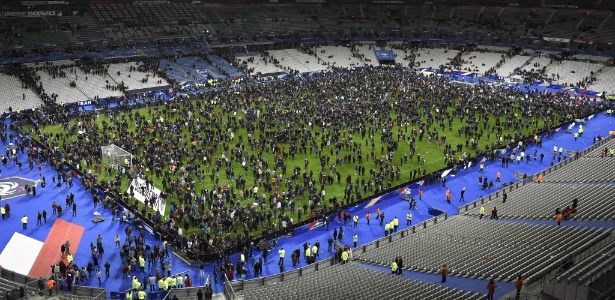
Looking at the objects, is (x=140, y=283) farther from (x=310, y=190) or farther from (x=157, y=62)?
(x=157, y=62)

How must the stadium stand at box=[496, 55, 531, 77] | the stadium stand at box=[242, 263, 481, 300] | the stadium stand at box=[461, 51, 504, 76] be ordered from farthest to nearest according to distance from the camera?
1. the stadium stand at box=[461, 51, 504, 76]
2. the stadium stand at box=[496, 55, 531, 77]
3. the stadium stand at box=[242, 263, 481, 300]

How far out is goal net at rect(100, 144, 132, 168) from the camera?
A: 36719 millimetres

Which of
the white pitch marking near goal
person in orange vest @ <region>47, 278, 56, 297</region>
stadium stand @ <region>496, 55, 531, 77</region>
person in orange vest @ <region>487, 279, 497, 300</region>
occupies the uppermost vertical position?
stadium stand @ <region>496, 55, 531, 77</region>

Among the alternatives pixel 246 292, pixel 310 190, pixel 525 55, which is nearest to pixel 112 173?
pixel 310 190

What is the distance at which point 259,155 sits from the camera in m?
39.1

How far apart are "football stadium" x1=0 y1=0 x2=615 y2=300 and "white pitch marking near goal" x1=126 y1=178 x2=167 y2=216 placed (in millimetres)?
183

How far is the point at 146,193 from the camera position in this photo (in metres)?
32.8

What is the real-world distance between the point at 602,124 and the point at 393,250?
1358 inches

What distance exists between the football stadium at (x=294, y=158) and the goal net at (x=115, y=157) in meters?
0.17

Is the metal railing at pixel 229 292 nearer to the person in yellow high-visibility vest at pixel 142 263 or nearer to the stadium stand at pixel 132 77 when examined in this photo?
the person in yellow high-visibility vest at pixel 142 263

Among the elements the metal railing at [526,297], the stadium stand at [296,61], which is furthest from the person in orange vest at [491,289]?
the stadium stand at [296,61]

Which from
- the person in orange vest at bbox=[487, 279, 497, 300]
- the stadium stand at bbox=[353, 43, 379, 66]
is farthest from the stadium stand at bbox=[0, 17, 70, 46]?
the person in orange vest at bbox=[487, 279, 497, 300]

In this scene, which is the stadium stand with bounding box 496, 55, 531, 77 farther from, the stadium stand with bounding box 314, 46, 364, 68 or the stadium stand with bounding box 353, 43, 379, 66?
the stadium stand with bounding box 314, 46, 364, 68

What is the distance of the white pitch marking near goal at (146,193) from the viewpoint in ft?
→ 104
